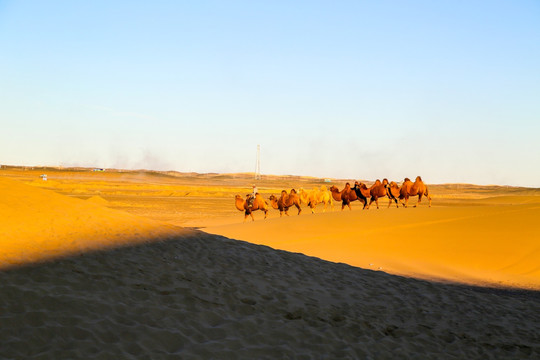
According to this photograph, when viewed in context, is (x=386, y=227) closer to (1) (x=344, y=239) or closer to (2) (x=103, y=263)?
(1) (x=344, y=239)

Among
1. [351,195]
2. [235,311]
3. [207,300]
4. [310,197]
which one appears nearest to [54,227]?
[207,300]

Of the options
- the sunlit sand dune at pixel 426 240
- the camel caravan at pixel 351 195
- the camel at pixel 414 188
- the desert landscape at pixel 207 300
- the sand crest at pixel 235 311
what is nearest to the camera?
the sand crest at pixel 235 311

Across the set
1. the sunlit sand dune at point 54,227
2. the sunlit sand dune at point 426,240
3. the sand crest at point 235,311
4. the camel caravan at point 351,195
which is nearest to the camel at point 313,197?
the camel caravan at point 351,195

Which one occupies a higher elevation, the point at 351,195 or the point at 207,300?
the point at 351,195

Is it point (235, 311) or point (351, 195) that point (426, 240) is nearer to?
point (351, 195)

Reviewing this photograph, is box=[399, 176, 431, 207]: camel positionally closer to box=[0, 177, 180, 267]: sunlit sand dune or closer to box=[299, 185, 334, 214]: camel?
box=[299, 185, 334, 214]: camel

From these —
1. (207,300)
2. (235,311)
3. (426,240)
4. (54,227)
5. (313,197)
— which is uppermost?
(54,227)

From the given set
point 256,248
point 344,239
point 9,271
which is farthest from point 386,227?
point 9,271

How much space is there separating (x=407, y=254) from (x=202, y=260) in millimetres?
10699

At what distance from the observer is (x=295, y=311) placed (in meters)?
9.53

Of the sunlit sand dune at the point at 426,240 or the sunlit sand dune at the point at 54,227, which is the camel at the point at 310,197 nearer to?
the sunlit sand dune at the point at 426,240

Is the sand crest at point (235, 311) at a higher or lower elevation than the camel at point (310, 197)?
lower

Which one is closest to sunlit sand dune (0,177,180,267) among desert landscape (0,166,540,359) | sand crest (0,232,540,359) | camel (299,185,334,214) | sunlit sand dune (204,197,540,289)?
desert landscape (0,166,540,359)

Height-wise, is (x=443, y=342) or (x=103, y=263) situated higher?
(x=103, y=263)
